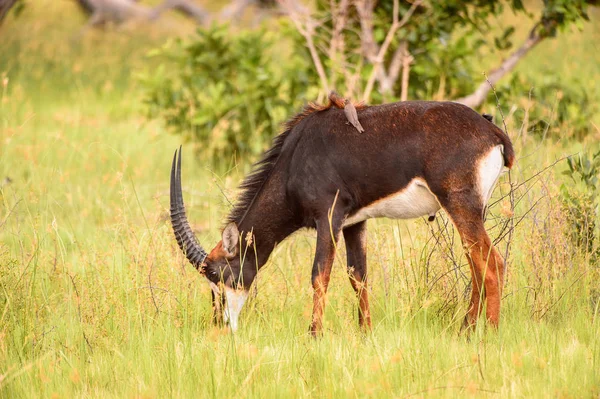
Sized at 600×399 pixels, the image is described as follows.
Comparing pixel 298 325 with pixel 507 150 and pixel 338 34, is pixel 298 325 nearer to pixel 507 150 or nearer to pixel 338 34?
pixel 507 150

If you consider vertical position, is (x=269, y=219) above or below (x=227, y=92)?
below

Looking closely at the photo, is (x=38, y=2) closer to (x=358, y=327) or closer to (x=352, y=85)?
(x=352, y=85)

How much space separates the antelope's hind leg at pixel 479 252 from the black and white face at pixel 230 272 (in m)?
1.42

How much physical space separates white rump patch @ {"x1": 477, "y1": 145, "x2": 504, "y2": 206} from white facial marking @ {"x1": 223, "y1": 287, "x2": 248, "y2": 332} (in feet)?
5.55

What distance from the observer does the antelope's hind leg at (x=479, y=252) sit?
529cm

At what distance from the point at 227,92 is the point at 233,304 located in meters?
→ 5.96

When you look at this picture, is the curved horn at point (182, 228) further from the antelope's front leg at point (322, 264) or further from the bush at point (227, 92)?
the bush at point (227, 92)

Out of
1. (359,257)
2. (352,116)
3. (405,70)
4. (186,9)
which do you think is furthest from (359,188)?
(186,9)

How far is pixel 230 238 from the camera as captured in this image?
5.86m

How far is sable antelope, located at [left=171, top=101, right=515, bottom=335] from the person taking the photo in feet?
17.5

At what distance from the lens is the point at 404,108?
18.3 feet

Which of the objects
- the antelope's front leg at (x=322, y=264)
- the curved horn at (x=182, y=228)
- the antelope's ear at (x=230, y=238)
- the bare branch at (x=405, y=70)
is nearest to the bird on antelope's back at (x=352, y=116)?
the antelope's front leg at (x=322, y=264)

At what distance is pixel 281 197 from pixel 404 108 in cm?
99

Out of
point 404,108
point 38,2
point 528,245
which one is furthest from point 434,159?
point 38,2
